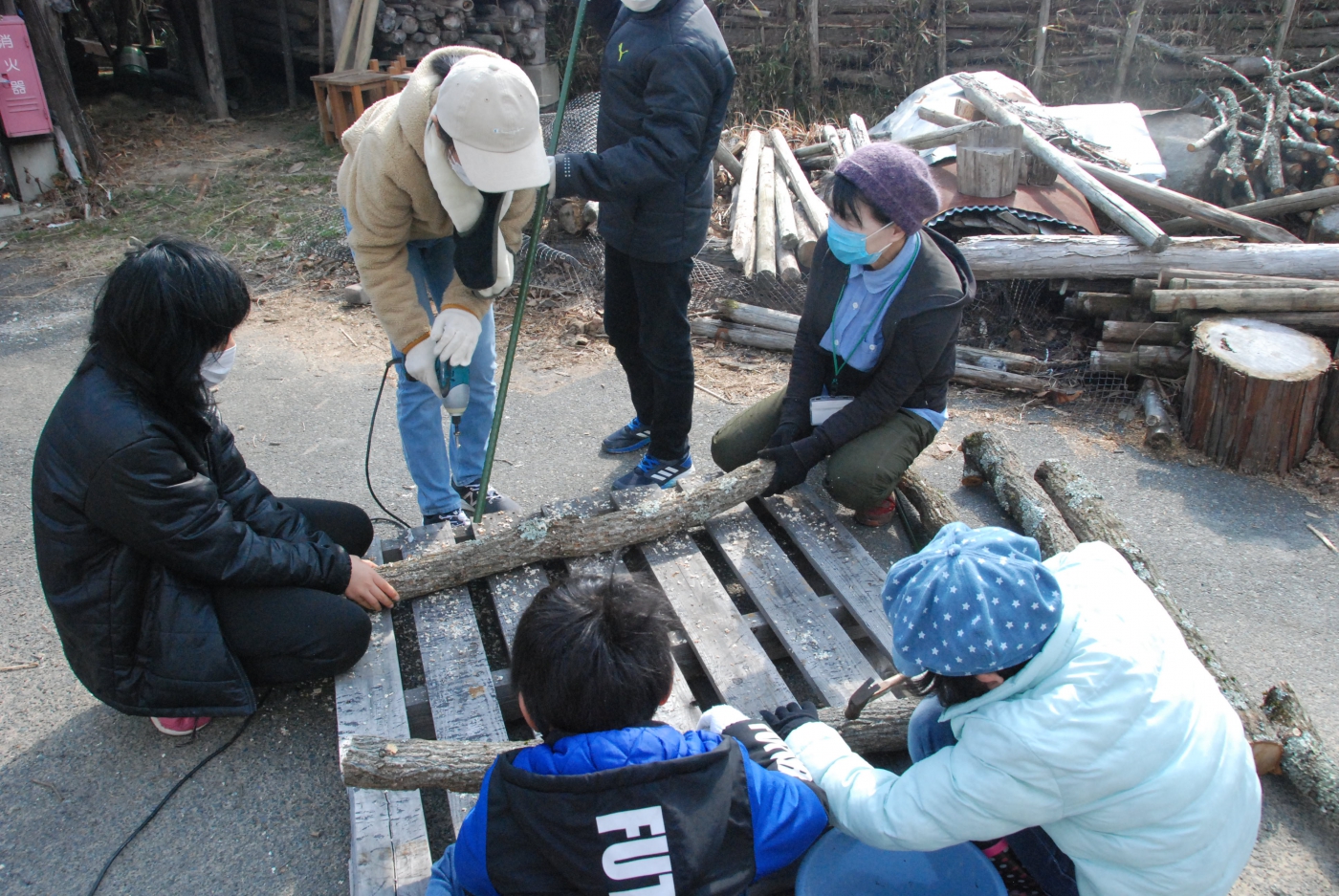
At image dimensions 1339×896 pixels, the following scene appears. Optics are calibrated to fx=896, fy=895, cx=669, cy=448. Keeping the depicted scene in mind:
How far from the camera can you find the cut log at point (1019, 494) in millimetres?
2975

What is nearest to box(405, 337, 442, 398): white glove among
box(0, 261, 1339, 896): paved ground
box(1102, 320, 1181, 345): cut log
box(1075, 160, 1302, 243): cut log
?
box(0, 261, 1339, 896): paved ground

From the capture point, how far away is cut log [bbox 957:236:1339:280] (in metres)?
4.34

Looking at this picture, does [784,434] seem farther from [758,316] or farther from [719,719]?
[758,316]

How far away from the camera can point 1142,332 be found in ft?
14.2

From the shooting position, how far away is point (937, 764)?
1618 millimetres

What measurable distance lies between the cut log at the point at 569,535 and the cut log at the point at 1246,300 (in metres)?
2.38

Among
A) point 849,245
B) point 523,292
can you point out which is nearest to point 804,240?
point 849,245

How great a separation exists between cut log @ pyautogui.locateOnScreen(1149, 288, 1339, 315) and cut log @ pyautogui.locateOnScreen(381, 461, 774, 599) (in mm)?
2380

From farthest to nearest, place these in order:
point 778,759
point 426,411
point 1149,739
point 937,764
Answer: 1. point 426,411
2. point 778,759
3. point 937,764
4. point 1149,739

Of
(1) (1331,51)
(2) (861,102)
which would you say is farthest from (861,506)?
(1) (1331,51)

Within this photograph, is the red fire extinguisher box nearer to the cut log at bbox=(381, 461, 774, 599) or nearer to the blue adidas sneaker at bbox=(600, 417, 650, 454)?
the blue adidas sneaker at bbox=(600, 417, 650, 454)

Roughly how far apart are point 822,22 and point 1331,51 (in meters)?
→ 4.62

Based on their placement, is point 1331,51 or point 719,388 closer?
point 719,388

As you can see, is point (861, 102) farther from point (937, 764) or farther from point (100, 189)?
point (937, 764)
